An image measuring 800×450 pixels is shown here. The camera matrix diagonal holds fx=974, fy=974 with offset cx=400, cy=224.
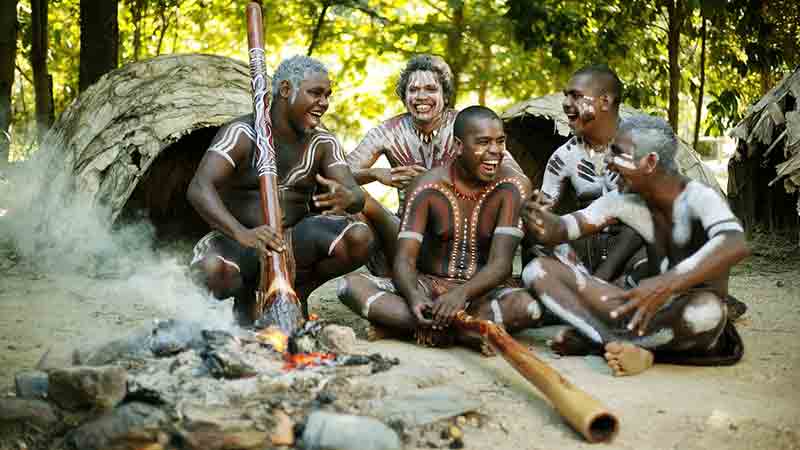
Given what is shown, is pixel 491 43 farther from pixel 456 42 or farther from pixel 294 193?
pixel 294 193

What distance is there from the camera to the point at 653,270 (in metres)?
4.00

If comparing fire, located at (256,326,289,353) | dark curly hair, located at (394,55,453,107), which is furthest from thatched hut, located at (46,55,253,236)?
fire, located at (256,326,289,353)

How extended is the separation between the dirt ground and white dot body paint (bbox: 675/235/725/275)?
0.43 metres

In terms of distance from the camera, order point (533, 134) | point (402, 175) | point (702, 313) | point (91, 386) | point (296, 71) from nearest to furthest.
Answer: point (91, 386)
point (702, 313)
point (296, 71)
point (402, 175)
point (533, 134)

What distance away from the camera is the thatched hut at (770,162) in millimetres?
5594

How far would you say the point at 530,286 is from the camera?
13.4ft

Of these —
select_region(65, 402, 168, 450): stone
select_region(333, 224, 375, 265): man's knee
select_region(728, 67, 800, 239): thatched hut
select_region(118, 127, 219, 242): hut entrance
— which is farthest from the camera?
select_region(118, 127, 219, 242): hut entrance

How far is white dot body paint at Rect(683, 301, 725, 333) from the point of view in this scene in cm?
370

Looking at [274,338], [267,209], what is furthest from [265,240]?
[274,338]

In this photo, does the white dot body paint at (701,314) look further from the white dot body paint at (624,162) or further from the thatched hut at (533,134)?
the thatched hut at (533,134)

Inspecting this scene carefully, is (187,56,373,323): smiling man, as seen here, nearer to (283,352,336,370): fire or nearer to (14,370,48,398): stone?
(283,352,336,370): fire

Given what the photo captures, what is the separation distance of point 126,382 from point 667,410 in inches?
70.0

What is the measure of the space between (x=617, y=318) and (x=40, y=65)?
6.06 m

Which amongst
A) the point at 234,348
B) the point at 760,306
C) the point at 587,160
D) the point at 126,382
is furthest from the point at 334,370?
the point at 760,306
